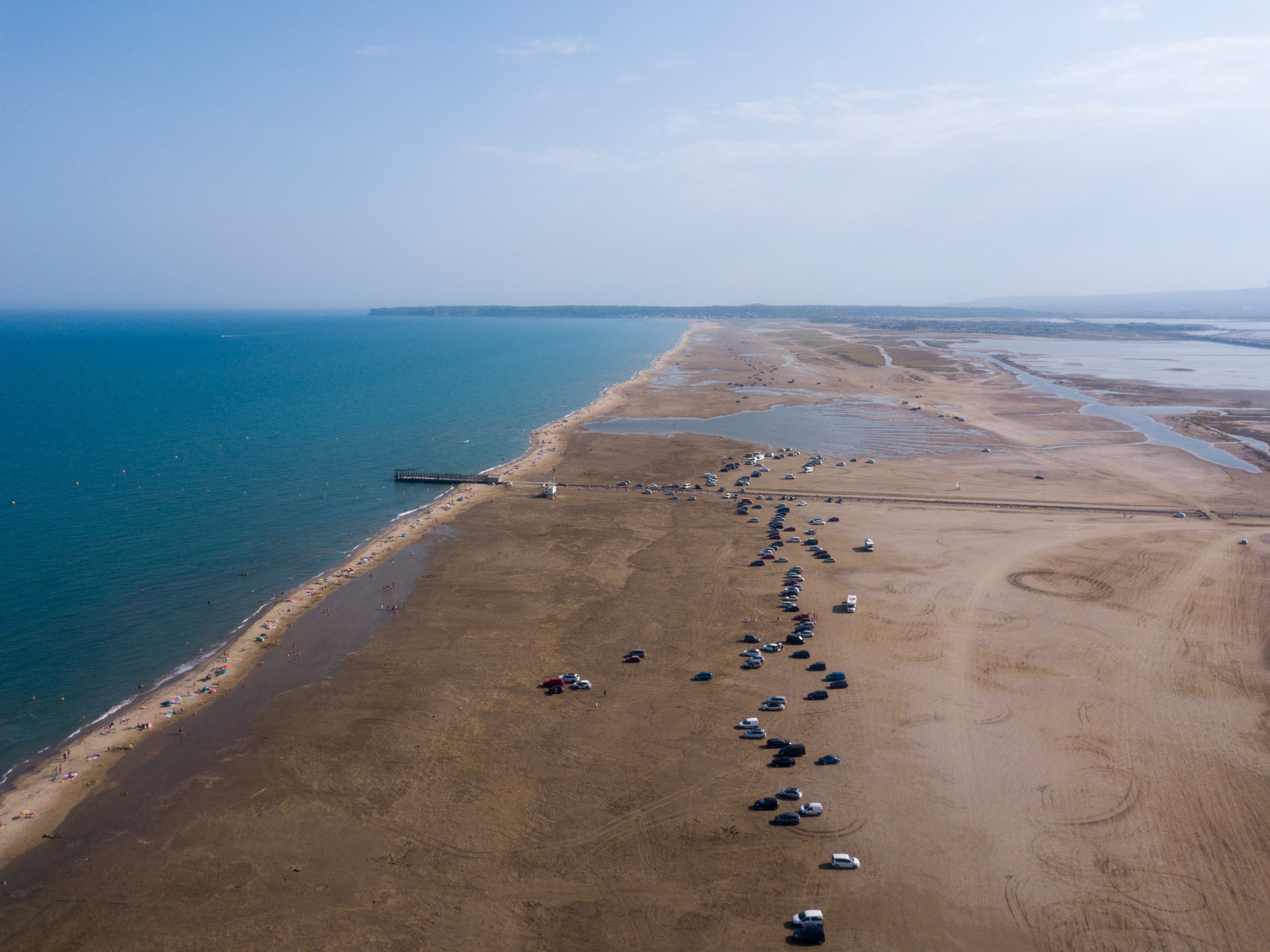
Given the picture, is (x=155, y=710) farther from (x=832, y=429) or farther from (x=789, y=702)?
(x=832, y=429)


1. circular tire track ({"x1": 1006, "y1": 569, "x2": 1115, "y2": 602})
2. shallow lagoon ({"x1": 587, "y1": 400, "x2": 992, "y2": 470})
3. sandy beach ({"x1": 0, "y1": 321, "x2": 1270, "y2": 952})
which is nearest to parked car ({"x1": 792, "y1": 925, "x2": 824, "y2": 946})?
sandy beach ({"x1": 0, "y1": 321, "x2": 1270, "y2": 952})

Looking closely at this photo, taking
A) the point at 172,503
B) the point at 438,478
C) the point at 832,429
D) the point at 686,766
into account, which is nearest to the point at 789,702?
the point at 686,766

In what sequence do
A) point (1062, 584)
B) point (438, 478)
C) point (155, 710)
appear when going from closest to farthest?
1. point (155, 710)
2. point (1062, 584)
3. point (438, 478)

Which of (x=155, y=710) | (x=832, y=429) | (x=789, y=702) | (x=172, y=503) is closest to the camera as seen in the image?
(x=155, y=710)

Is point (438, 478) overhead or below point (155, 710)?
overhead

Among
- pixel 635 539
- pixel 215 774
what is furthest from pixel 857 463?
pixel 215 774

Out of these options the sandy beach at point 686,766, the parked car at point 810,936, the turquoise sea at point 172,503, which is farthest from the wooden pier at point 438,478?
the parked car at point 810,936
